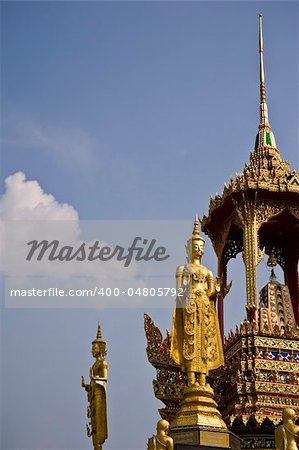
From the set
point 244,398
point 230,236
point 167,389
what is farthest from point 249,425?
point 230,236

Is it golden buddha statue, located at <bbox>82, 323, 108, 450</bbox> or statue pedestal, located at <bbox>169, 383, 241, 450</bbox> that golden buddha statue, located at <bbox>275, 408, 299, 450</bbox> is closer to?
statue pedestal, located at <bbox>169, 383, 241, 450</bbox>

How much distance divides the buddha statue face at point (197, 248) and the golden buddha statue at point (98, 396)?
2.05m

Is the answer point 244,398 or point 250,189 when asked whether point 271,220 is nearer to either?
point 250,189

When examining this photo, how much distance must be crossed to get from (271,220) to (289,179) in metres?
1.06

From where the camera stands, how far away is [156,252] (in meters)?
15.5

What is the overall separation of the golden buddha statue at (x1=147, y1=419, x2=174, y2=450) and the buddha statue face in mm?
3297

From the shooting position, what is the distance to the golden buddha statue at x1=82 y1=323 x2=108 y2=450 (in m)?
13.9

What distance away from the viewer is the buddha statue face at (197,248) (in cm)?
1432

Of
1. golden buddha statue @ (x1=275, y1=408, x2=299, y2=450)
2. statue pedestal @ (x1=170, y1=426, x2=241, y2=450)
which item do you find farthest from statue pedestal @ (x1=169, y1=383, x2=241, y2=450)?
golden buddha statue @ (x1=275, y1=408, x2=299, y2=450)

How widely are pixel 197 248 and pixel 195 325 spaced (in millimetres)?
1286

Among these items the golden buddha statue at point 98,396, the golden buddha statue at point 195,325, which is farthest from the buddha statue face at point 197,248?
the golden buddha statue at point 98,396

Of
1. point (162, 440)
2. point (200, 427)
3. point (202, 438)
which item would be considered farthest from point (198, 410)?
point (162, 440)

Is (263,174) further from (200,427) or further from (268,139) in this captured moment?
(200,427)

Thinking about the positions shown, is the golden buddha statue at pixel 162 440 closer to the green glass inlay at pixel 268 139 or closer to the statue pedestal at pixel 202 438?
the statue pedestal at pixel 202 438
